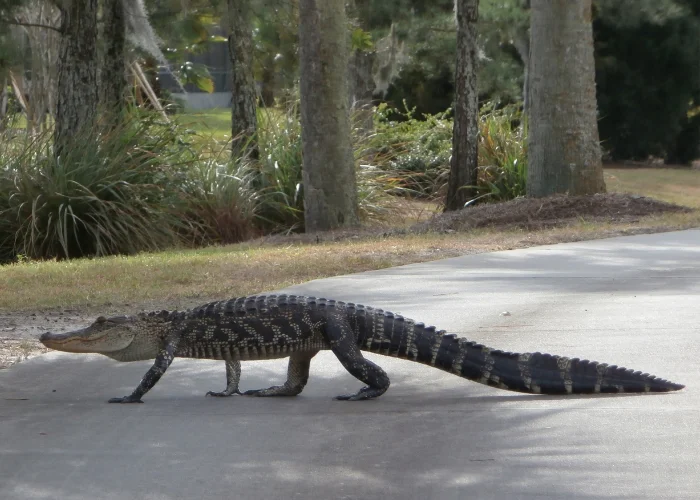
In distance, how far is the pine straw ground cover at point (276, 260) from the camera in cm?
966

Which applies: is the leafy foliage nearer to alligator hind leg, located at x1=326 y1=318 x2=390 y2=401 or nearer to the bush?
the bush

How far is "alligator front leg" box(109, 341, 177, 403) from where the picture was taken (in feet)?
20.5

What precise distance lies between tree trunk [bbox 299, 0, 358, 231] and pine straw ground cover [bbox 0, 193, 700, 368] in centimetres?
77

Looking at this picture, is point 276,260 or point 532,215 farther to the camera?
point 532,215

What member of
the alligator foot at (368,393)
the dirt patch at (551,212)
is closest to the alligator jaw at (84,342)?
the alligator foot at (368,393)

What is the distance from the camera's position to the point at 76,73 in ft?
53.6

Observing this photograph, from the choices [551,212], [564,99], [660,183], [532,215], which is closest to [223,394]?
[532,215]

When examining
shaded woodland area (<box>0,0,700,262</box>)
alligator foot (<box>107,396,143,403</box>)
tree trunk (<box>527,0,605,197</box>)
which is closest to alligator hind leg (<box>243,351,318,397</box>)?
alligator foot (<box>107,396,143,403</box>)

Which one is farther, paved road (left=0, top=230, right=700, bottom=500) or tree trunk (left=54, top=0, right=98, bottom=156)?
tree trunk (left=54, top=0, right=98, bottom=156)

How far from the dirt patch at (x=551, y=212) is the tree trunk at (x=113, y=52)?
243 inches

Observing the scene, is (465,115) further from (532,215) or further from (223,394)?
(223,394)

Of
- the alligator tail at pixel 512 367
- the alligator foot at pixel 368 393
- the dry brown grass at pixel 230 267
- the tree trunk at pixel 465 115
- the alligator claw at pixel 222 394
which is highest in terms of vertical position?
the tree trunk at pixel 465 115

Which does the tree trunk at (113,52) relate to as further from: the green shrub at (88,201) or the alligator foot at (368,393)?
the alligator foot at (368,393)

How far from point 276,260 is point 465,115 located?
781cm
